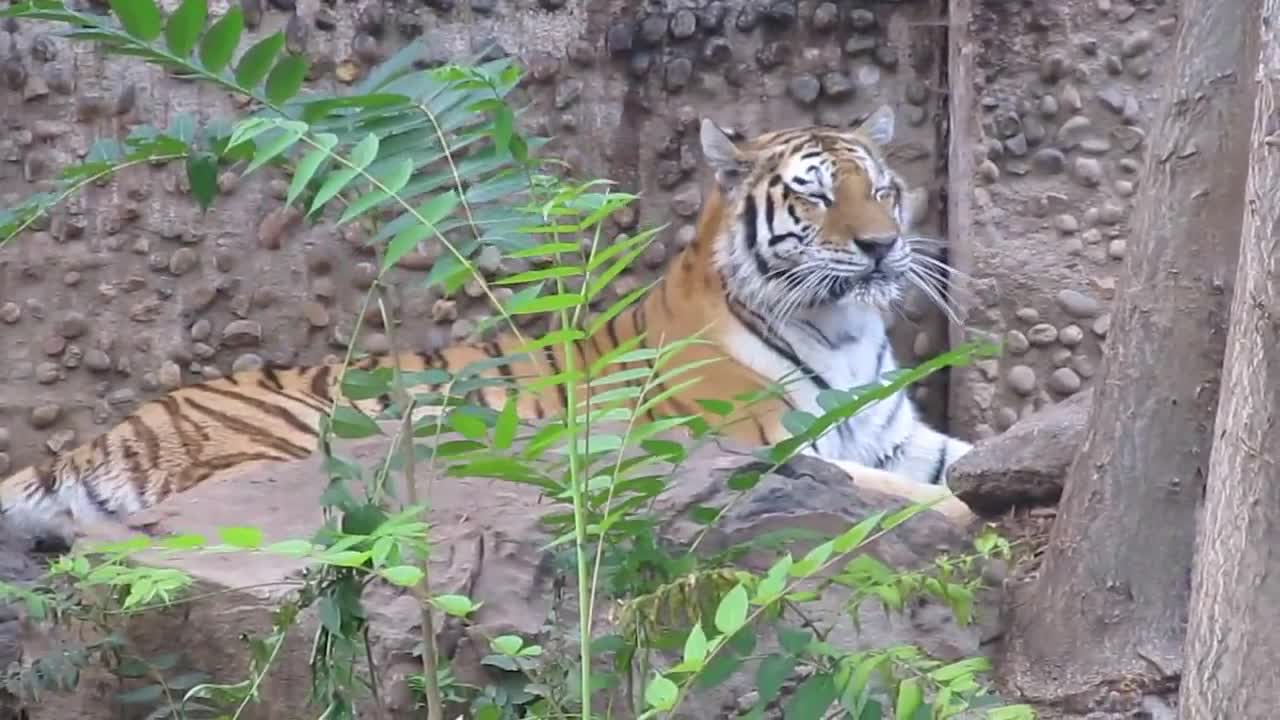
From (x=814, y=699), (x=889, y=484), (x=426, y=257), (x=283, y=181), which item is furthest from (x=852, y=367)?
(x=814, y=699)

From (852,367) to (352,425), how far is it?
3127 mm

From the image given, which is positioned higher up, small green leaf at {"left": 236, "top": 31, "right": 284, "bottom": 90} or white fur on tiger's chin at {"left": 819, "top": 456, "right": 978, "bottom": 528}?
small green leaf at {"left": 236, "top": 31, "right": 284, "bottom": 90}

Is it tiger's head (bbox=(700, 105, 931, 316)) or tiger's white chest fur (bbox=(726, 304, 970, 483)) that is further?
Answer: tiger's white chest fur (bbox=(726, 304, 970, 483))

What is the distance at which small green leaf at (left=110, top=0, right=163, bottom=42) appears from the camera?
1.80 meters

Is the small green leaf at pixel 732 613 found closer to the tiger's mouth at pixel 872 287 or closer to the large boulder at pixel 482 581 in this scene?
the large boulder at pixel 482 581

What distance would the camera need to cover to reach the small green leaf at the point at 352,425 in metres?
1.83

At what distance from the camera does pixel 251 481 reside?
3248 mm

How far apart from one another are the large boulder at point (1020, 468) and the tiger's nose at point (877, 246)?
132 centimetres

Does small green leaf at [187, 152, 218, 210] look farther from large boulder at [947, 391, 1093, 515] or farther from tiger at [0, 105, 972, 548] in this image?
tiger at [0, 105, 972, 548]

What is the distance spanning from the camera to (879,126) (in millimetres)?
4957

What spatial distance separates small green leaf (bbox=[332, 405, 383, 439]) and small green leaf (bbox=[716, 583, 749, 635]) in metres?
0.47

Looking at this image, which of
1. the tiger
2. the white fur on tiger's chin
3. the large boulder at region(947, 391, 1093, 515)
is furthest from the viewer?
the tiger

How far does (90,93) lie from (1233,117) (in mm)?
3612

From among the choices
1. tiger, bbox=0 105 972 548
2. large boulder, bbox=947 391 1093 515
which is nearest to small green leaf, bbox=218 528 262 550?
large boulder, bbox=947 391 1093 515
